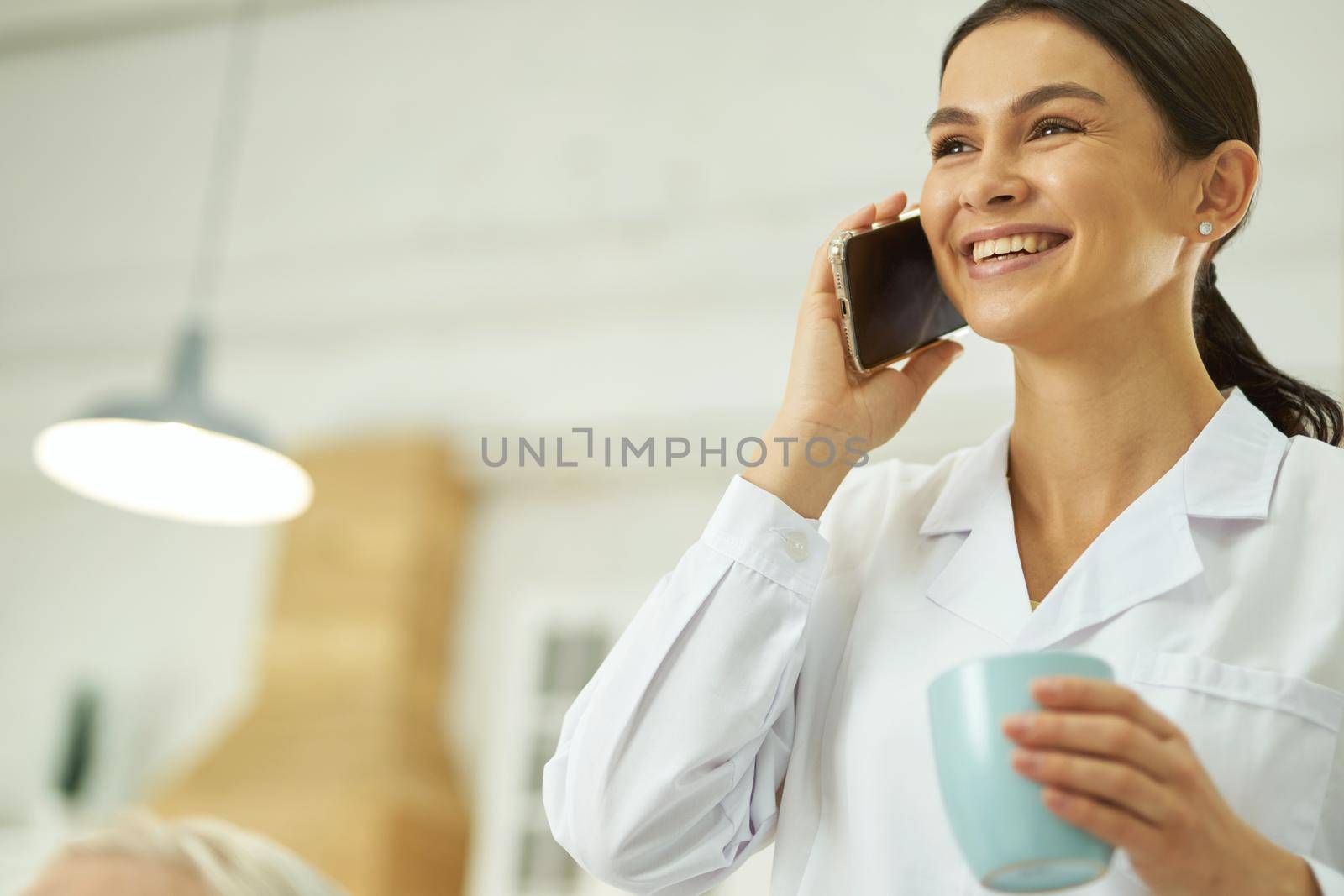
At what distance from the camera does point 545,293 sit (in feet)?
15.9

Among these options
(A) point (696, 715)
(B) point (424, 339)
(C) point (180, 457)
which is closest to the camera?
(A) point (696, 715)

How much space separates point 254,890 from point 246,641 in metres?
4.41

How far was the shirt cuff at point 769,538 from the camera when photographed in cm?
106

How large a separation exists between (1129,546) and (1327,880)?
11.6 inches

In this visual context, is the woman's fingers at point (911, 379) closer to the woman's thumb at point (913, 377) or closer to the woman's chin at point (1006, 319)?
the woman's thumb at point (913, 377)

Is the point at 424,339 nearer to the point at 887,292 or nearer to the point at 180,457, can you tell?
the point at 180,457

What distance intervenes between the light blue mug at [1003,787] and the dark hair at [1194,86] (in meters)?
0.59

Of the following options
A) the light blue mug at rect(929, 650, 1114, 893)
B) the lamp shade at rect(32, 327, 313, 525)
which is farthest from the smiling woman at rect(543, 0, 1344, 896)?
the lamp shade at rect(32, 327, 313, 525)

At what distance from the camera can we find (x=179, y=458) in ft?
9.80

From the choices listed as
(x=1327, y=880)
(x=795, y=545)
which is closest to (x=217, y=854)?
(x=795, y=545)

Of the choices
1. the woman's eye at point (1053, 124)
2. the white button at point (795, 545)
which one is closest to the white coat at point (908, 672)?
the white button at point (795, 545)

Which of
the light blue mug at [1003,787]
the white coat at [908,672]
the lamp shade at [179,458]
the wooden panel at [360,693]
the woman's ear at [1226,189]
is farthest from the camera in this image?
the wooden panel at [360,693]

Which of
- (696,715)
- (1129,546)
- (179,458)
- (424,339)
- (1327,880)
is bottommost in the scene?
(1327,880)

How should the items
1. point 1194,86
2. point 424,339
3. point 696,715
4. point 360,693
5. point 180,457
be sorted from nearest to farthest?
point 696,715
point 1194,86
point 180,457
point 360,693
point 424,339
